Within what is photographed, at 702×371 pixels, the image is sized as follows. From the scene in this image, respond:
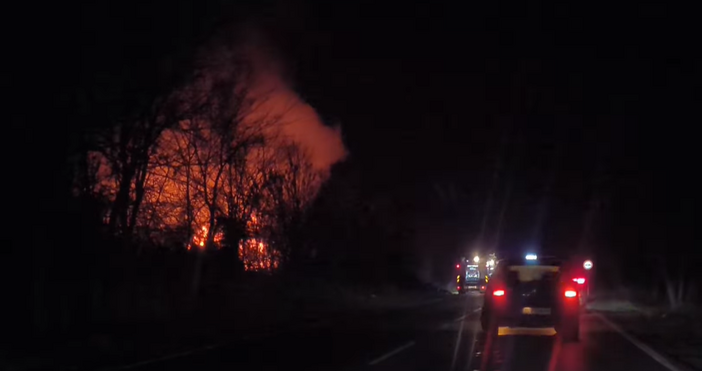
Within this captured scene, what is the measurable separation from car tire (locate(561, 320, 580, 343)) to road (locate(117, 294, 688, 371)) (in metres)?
0.20

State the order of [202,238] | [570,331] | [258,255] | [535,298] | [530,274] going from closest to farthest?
[570,331] → [535,298] → [530,274] → [202,238] → [258,255]

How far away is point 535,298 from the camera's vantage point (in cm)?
2100

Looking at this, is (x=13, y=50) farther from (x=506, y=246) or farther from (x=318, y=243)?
(x=506, y=246)

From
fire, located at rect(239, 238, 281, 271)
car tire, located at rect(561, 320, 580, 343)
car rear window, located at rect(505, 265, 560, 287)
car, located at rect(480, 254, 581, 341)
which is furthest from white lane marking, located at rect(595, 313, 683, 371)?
fire, located at rect(239, 238, 281, 271)

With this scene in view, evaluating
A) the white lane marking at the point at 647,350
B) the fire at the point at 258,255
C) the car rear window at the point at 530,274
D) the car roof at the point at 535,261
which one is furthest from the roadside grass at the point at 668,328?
the fire at the point at 258,255

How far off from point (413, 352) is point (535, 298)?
424 cm

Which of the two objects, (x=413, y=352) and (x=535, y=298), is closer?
(x=413, y=352)

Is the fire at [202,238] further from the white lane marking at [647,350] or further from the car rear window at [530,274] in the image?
the white lane marking at [647,350]

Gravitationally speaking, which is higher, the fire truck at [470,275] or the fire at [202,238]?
the fire truck at [470,275]

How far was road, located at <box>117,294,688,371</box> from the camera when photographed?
15.5 meters

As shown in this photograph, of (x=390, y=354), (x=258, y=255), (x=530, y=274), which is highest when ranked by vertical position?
(x=258, y=255)

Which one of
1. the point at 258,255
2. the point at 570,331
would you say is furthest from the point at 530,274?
the point at 258,255

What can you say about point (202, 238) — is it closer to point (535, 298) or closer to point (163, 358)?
A: point (535, 298)

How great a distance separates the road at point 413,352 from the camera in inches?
610
